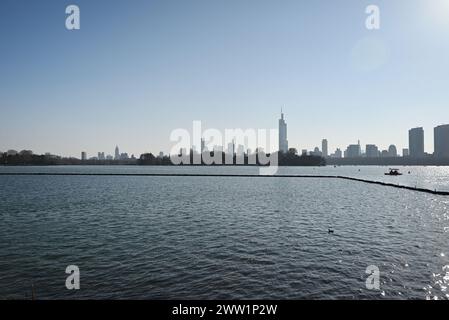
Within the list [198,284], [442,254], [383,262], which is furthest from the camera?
[442,254]

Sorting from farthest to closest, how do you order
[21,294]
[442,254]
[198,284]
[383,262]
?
[442,254] < [383,262] < [198,284] < [21,294]

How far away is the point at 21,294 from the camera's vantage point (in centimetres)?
1725

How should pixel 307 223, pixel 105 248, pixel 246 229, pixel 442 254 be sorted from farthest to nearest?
pixel 307 223, pixel 246 229, pixel 105 248, pixel 442 254

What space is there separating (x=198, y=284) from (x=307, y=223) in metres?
22.9

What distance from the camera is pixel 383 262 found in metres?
22.9
